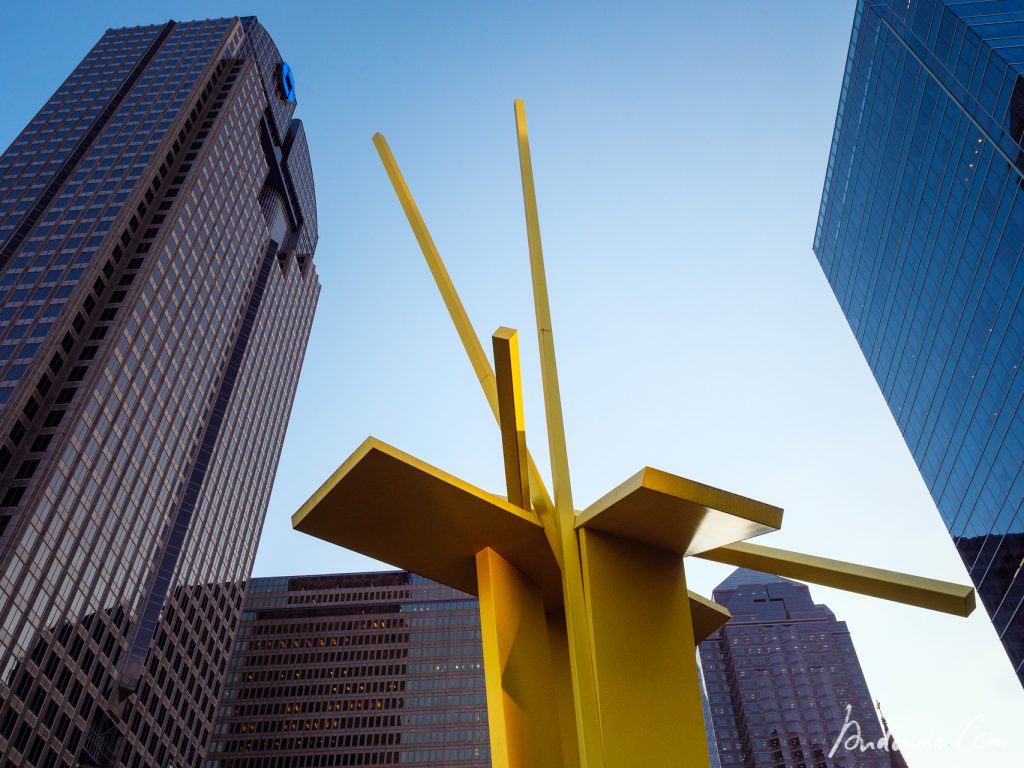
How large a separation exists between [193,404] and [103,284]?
624 inches

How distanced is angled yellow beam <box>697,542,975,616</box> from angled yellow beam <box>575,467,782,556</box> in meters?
1.01

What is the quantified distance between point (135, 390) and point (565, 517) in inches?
2764

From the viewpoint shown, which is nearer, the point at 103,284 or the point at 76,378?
the point at 76,378

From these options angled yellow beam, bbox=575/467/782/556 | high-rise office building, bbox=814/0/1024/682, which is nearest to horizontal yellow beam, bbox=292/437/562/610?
angled yellow beam, bbox=575/467/782/556

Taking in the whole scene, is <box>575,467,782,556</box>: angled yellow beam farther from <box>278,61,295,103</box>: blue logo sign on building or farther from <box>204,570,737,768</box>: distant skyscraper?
<box>278,61,295,103</box>: blue logo sign on building

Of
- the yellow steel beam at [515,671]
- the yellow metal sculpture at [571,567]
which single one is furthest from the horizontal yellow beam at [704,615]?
the yellow steel beam at [515,671]

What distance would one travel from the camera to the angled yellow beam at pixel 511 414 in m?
13.0

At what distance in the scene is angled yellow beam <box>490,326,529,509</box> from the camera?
12977mm

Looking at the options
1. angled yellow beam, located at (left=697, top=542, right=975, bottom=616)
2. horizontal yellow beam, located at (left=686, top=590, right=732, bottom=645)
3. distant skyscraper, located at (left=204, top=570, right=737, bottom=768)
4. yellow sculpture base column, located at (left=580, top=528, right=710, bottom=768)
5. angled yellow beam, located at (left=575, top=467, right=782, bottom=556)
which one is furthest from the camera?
distant skyscraper, located at (left=204, top=570, right=737, bottom=768)

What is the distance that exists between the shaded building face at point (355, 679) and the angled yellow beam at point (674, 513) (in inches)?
4063

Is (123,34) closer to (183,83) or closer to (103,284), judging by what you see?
(183,83)

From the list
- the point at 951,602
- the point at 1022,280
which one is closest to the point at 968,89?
the point at 1022,280

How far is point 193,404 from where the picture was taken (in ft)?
283

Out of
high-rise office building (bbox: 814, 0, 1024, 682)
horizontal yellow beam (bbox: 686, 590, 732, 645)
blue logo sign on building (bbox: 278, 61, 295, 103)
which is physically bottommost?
horizontal yellow beam (bbox: 686, 590, 732, 645)
